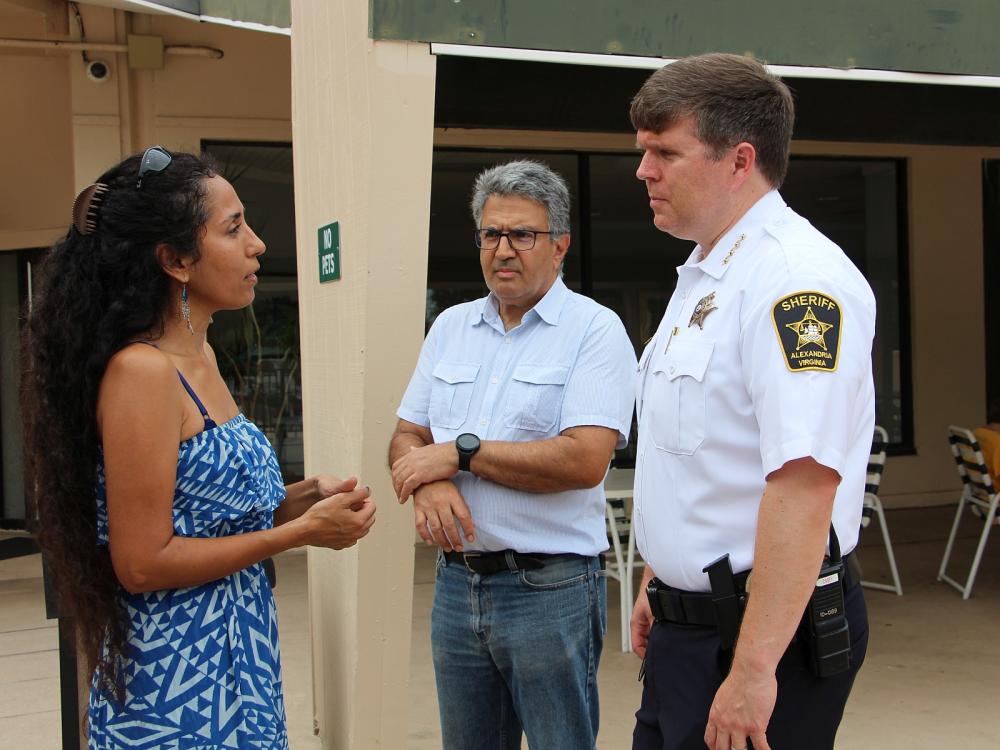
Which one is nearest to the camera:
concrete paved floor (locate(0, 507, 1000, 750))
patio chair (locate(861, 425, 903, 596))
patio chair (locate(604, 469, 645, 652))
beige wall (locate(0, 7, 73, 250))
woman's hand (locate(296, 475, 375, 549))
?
woman's hand (locate(296, 475, 375, 549))

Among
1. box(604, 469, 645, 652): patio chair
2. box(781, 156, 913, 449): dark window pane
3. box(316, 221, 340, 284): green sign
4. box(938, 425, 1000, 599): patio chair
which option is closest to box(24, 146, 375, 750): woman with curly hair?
box(316, 221, 340, 284): green sign

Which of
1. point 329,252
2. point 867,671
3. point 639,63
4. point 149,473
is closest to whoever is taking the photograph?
point 149,473

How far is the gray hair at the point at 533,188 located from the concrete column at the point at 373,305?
1.33ft

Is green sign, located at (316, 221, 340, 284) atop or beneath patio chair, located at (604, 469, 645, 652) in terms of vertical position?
atop

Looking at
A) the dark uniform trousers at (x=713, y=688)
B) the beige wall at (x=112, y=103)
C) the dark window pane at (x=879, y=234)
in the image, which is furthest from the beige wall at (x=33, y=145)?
the dark uniform trousers at (x=713, y=688)

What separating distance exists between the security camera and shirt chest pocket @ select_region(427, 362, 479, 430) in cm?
538

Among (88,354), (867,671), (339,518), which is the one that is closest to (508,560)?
(339,518)

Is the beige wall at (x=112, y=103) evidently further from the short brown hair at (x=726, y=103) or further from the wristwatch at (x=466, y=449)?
the short brown hair at (x=726, y=103)

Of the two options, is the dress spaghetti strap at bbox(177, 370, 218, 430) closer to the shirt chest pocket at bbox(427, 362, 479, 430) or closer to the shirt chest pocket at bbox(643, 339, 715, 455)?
the shirt chest pocket at bbox(427, 362, 479, 430)

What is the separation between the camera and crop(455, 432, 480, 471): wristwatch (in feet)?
8.35

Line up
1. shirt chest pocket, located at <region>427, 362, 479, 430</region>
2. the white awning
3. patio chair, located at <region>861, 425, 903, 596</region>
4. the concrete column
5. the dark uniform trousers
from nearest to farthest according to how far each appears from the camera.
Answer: the dark uniform trousers
shirt chest pocket, located at <region>427, 362, 479, 430</region>
the concrete column
the white awning
patio chair, located at <region>861, 425, 903, 596</region>

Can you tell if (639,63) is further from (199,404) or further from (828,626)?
(828,626)

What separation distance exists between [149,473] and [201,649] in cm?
40

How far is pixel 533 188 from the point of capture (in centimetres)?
274
